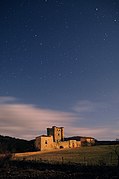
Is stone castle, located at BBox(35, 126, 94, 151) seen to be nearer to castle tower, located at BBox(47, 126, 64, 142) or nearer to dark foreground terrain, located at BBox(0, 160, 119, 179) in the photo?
castle tower, located at BBox(47, 126, 64, 142)

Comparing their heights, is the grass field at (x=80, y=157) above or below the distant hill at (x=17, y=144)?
below

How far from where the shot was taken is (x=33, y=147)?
73.0 metres

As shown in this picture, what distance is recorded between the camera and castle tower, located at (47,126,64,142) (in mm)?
80375

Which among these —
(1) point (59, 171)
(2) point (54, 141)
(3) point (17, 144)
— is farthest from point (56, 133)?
(1) point (59, 171)

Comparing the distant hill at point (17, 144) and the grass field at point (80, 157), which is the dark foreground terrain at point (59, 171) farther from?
the distant hill at point (17, 144)

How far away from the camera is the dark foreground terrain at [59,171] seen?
27.8 meters

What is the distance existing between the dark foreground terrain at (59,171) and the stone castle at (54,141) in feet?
106

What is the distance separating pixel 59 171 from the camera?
31.7m

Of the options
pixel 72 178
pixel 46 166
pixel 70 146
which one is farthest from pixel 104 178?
pixel 70 146

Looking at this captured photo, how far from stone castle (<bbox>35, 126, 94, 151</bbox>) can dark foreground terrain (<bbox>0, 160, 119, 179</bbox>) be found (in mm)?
32389

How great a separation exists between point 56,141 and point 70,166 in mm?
45809

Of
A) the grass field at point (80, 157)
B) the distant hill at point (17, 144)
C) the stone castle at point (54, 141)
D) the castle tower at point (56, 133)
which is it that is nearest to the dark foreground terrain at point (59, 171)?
the grass field at point (80, 157)

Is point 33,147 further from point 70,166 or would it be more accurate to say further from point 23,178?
point 23,178

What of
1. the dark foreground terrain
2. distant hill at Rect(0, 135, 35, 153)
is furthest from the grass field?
distant hill at Rect(0, 135, 35, 153)
